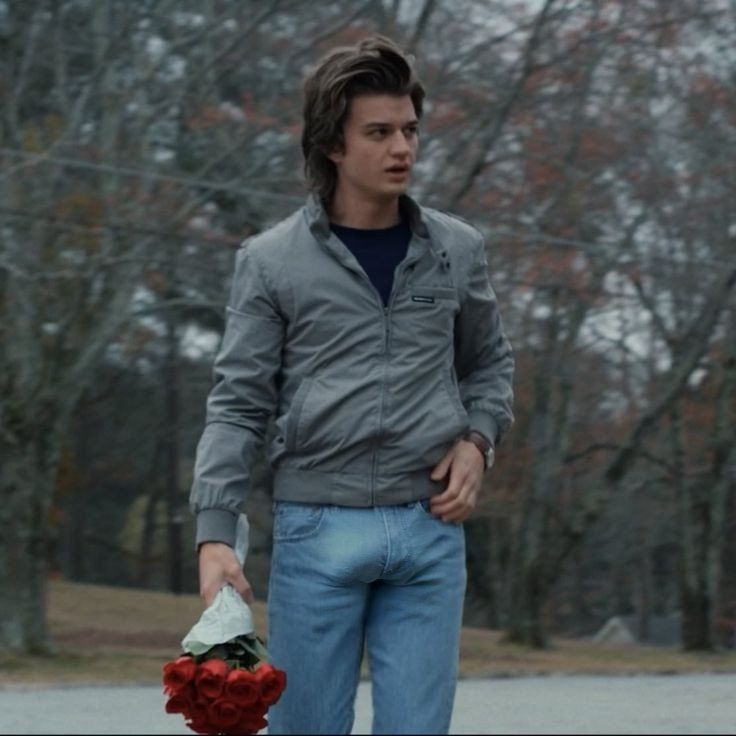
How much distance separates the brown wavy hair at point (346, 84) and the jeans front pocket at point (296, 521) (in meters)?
0.69

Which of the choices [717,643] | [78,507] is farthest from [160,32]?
[78,507]

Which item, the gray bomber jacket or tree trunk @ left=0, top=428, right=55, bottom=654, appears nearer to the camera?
the gray bomber jacket

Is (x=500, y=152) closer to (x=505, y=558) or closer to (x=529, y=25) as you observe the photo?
(x=529, y=25)

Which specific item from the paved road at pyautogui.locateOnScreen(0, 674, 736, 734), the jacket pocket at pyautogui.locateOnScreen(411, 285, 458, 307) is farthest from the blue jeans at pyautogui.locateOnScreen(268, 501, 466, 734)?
the paved road at pyautogui.locateOnScreen(0, 674, 736, 734)

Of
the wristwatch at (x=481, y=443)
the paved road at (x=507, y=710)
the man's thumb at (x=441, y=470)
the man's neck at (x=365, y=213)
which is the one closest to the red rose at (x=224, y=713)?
the man's thumb at (x=441, y=470)

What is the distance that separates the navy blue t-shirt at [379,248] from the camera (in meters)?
3.32

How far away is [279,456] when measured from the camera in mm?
3354

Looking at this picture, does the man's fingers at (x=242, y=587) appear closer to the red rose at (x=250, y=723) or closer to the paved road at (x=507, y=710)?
the red rose at (x=250, y=723)

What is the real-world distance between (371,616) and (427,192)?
40.3 feet

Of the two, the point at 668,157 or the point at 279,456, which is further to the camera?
the point at 668,157

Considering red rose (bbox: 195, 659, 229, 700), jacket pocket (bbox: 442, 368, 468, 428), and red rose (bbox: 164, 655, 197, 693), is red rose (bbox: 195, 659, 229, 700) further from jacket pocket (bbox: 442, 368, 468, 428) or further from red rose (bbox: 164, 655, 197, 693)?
jacket pocket (bbox: 442, 368, 468, 428)

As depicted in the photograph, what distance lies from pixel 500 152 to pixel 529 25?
150cm

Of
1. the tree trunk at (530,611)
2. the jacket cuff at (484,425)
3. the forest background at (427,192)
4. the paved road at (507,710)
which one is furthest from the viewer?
the tree trunk at (530,611)

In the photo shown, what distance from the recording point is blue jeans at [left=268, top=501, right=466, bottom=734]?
322 cm
